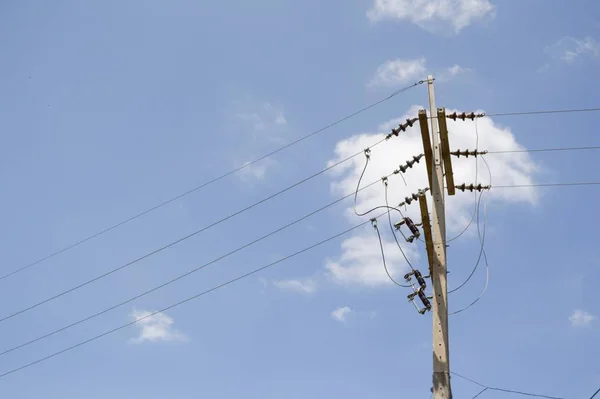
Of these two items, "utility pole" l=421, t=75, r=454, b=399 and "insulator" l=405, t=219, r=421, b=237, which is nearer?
"utility pole" l=421, t=75, r=454, b=399

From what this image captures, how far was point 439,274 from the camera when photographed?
489 inches

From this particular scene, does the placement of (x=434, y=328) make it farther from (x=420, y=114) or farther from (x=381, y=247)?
(x=420, y=114)

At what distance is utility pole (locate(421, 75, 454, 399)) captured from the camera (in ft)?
37.6

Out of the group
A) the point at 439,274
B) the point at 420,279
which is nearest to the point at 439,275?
the point at 439,274

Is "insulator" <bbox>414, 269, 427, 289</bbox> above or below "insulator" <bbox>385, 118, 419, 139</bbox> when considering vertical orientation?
below

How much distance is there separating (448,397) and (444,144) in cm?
512

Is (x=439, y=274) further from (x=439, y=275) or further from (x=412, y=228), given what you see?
(x=412, y=228)

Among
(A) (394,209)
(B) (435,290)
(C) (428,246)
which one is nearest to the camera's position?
(B) (435,290)

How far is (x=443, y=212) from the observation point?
13.0 m

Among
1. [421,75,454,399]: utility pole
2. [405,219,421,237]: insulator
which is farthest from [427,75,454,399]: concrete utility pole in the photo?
[405,219,421,237]: insulator

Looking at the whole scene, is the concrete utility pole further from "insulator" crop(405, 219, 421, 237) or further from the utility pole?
"insulator" crop(405, 219, 421, 237)

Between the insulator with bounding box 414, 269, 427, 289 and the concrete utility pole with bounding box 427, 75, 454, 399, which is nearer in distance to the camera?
the concrete utility pole with bounding box 427, 75, 454, 399

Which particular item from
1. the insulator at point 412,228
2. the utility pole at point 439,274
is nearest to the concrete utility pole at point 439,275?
the utility pole at point 439,274

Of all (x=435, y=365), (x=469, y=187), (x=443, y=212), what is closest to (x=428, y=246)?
(x=443, y=212)
